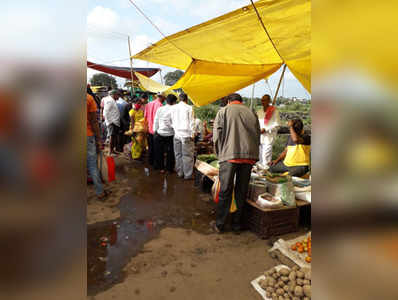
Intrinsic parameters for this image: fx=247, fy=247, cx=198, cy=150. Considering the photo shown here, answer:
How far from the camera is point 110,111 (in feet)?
24.2

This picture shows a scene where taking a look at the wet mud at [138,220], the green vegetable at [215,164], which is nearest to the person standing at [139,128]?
the wet mud at [138,220]

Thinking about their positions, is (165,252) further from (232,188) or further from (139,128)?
(139,128)

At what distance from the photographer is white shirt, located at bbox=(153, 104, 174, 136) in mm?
5992

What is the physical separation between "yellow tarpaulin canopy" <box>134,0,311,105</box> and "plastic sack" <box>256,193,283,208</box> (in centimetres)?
179

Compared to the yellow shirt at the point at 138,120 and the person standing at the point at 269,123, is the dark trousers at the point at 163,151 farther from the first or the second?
the person standing at the point at 269,123

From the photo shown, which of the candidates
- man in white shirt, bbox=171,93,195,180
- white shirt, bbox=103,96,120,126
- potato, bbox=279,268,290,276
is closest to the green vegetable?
man in white shirt, bbox=171,93,195,180

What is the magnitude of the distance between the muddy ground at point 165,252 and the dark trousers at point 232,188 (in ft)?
0.80

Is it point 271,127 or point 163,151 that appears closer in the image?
point 271,127

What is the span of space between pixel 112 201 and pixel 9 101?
445 centimetres

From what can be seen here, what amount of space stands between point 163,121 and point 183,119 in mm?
697

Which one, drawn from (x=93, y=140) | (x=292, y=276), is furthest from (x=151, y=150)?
(x=292, y=276)

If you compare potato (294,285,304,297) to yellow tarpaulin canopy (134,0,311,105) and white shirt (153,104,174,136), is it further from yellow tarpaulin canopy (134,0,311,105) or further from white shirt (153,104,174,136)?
white shirt (153,104,174,136)

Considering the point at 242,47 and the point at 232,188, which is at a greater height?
the point at 242,47

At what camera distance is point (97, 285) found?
2486 millimetres
